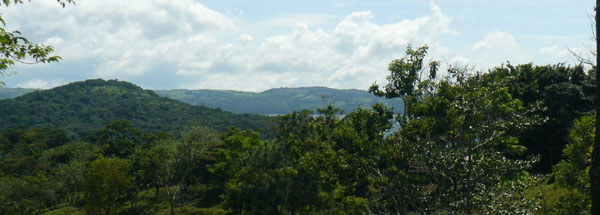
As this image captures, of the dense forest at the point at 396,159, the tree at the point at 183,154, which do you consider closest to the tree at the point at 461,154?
the dense forest at the point at 396,159

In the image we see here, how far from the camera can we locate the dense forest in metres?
15.5

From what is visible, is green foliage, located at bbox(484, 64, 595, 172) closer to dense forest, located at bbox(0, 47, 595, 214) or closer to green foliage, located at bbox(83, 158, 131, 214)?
dense forest, located at bbox(0, 47, 595, 214)

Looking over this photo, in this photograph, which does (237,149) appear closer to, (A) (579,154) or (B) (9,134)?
(A) (579,154)

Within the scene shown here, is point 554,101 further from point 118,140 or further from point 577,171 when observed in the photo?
point 118,140

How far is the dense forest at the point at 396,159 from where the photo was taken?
15531 millimetres

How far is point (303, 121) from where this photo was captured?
4925cm

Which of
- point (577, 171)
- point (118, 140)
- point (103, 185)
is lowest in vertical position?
point (103, 185)

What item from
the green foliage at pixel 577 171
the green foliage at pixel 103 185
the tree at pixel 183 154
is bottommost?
the green foliage at pixel 103 185

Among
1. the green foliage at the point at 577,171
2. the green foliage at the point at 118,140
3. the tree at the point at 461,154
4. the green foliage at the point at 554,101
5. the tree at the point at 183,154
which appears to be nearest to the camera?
the tree at the point at 461,154

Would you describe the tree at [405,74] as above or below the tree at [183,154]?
above

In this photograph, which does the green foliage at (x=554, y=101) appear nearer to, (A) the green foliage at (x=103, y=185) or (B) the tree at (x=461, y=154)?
(B) the tree at (x=461, y=154)

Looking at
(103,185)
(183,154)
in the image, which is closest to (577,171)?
(183,154)

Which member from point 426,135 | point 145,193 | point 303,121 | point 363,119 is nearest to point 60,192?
point 145,193

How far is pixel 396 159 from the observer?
56.2ft
